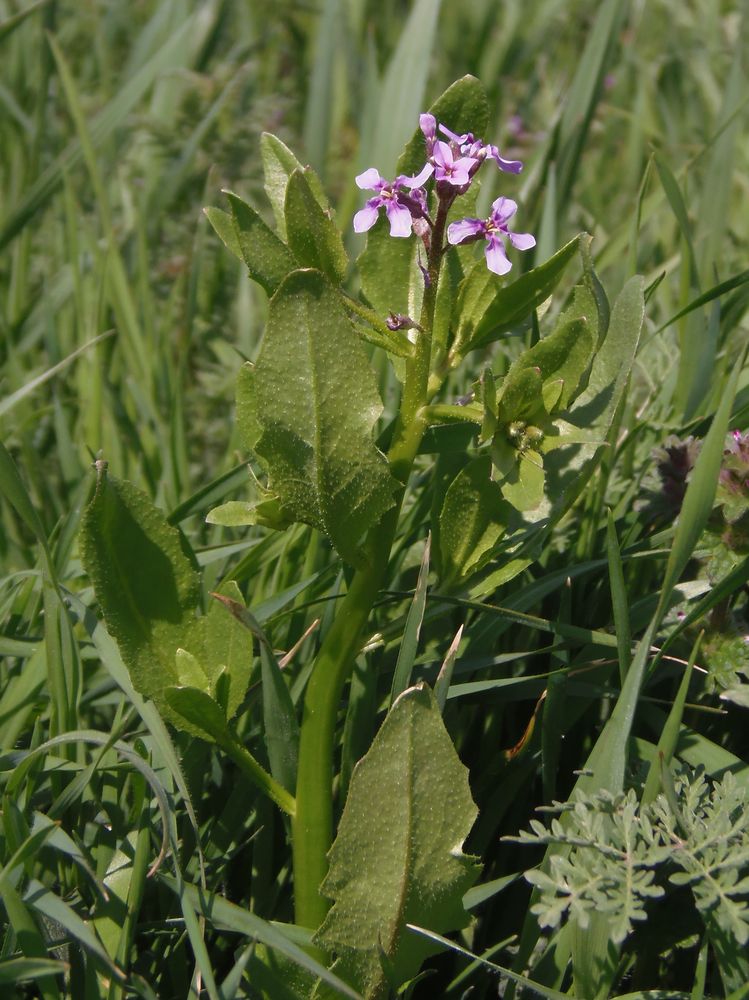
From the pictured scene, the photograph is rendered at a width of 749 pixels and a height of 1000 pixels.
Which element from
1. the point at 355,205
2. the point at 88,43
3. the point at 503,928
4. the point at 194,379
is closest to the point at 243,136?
the point at 355,205

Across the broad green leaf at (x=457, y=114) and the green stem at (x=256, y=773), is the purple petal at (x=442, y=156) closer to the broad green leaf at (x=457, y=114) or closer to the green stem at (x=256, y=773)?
the broad green leaf at (x=457, y=114)

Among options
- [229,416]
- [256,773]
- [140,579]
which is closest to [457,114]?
[140,579]

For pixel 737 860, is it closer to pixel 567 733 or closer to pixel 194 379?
pixel 567 733

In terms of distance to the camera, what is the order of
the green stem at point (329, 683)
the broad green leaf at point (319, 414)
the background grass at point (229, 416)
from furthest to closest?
the background grass at point (229, 416) → the green stem at point (329, 683) → the broad green leaf at point (319, 414)

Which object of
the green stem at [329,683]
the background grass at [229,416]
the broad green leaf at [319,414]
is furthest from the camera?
the background grass at [229,416]

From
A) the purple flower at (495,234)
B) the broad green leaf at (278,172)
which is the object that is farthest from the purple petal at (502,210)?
the broad green leaf at (278,172)

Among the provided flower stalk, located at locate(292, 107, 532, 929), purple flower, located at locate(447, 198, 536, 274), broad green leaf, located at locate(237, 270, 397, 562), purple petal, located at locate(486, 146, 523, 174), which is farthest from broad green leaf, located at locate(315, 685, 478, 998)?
purple petal, located at locate(486, 146, 523, 174)

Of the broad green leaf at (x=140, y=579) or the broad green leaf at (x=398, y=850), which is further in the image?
the broad green leaf at (x=140, y=579)

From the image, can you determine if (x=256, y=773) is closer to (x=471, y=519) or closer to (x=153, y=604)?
(x=153, y=604)
